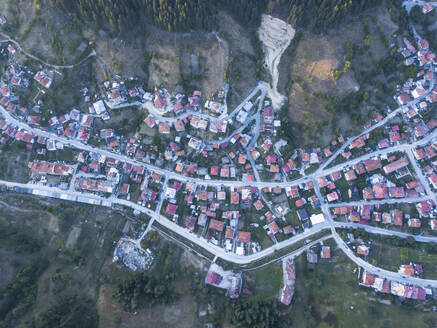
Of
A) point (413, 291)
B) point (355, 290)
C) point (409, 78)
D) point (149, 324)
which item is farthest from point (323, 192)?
point (149, 324)

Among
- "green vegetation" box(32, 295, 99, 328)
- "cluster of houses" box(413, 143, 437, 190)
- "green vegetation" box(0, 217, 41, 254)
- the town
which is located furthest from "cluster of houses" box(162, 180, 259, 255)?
"cluster of houses" box(413, 143, 437, 190)

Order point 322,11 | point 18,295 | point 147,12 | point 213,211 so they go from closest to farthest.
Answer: point 18,295 → point 322,11 → point 147,12 → point 213,211

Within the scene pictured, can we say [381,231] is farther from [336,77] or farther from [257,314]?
[336,77]

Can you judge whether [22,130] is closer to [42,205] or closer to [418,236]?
[42,205]

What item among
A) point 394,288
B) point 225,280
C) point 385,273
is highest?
point 385,273

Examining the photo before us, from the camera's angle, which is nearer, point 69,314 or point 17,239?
point 69,314

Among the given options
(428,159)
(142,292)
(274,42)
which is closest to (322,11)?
(274,42)

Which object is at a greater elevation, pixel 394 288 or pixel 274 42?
pixel 274 42

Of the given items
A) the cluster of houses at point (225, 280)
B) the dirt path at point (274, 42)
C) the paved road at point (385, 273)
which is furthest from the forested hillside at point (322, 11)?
the cluster of houses at point (225, 280)
